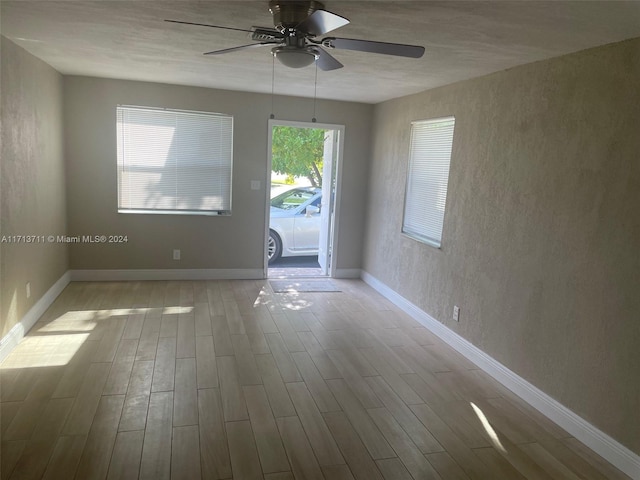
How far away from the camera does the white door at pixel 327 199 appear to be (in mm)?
6031

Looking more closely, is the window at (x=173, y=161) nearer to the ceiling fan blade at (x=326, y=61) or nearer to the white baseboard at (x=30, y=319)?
the white baseboard at (x=30, y=319)

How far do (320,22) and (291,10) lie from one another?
24cm

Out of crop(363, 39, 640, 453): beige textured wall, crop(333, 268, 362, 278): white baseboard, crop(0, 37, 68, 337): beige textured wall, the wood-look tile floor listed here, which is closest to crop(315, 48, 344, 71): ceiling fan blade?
crop(363, 39, 640, 453): beige textured wall

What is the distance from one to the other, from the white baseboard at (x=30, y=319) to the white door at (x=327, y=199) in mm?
3210

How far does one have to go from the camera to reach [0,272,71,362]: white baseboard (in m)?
3.31

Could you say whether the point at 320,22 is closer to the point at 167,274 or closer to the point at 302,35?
the point at 302,35

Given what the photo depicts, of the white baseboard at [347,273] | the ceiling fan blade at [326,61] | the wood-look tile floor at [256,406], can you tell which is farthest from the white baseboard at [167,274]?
the ceiling fan blade at [326,61]

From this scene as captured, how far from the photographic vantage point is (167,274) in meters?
5.60

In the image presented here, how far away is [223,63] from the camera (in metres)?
3.78

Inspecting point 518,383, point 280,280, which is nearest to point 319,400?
point 518,383

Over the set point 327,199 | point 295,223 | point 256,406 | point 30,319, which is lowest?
point 256,406

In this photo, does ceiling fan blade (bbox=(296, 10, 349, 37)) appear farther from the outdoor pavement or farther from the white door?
the outdoor pavement

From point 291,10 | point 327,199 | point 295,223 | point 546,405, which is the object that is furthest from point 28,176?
point 546,405

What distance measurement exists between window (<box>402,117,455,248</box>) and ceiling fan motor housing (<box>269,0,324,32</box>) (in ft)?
7.73
